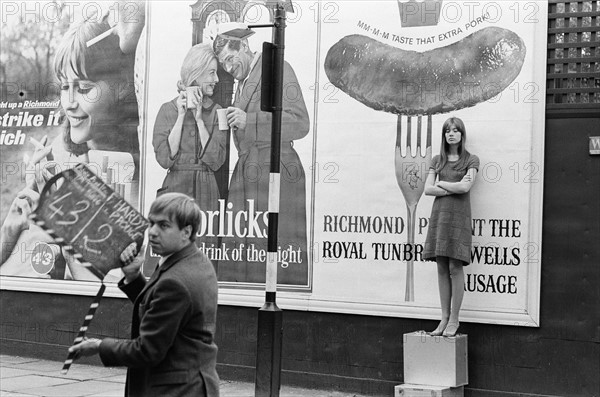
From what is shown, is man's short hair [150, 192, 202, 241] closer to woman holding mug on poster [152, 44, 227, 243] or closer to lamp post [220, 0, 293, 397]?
lamp post [220, 0, 293, 397]

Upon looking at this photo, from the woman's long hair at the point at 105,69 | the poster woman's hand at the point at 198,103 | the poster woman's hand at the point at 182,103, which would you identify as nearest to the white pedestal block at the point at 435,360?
the poster woman's hand at the point at 198,103

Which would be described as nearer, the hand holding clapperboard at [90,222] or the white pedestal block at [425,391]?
the hand holding clapperboard at [90,222]

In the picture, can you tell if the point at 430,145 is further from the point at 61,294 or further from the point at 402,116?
the point at 61,294

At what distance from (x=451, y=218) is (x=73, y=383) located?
173 inches

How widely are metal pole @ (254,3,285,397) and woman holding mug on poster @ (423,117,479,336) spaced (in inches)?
62.0

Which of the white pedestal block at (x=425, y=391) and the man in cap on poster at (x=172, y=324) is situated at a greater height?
the man in cap on poster at (x=172, y=324)

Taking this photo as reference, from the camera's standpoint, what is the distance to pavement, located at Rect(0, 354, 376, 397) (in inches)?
389

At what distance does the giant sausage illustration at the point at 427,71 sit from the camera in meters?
9.54

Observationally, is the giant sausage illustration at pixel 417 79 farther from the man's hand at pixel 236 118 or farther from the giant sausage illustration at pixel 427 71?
the man's hand at pixel 236 118

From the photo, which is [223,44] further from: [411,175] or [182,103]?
[411,175]

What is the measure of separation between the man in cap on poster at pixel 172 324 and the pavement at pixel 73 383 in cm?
554

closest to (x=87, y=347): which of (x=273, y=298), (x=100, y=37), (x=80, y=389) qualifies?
(x=273, y=298)

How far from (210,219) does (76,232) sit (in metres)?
6.28

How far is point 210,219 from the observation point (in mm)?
10953
